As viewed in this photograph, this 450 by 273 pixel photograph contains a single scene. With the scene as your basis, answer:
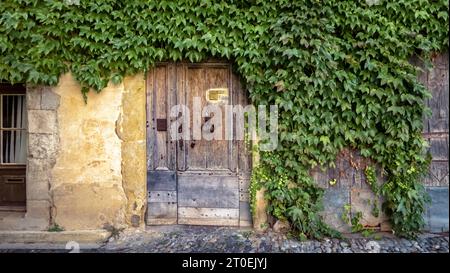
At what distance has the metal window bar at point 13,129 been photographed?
451cm

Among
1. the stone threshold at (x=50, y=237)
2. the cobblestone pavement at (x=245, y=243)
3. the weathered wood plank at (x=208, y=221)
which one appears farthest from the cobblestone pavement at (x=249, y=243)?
the stone threshold at (x=50, y=237)

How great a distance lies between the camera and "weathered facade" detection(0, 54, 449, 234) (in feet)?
13.6

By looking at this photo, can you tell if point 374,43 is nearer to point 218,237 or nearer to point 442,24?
point 442,24

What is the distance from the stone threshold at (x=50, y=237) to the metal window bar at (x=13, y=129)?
3.45 ft

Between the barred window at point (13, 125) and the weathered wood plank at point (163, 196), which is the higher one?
the barred window at point (13, 125)

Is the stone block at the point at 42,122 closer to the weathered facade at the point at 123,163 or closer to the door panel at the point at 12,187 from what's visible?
the weathered facade at the point at 123,163

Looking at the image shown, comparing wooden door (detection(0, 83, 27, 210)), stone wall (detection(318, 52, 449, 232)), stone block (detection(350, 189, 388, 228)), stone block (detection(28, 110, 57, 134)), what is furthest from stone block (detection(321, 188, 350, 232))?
wooden door (detection(0, 83, 27, 210))

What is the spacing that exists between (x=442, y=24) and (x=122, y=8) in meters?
4.12

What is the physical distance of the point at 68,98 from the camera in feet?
13.7

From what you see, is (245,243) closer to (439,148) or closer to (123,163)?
(123,163)

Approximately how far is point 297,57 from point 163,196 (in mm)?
2596

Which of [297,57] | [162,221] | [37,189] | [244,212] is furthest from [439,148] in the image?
[37,189]
